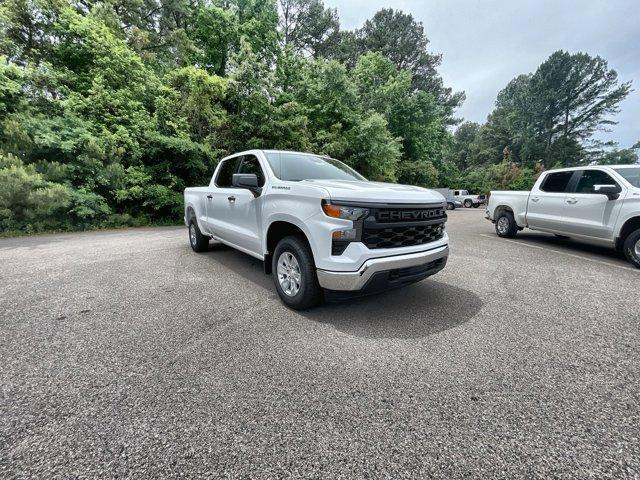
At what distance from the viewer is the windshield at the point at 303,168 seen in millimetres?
3844

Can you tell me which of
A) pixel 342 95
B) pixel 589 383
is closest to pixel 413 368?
pixel 589 383

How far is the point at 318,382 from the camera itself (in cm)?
212

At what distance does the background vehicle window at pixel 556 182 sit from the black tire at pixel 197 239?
794 centimetres

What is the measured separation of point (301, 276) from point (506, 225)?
7604mm

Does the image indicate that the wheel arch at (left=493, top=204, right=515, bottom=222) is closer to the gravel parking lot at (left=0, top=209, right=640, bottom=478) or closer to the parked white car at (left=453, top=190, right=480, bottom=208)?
the gravel parking lot at (left=0, top=209, right=640, bottom=478)

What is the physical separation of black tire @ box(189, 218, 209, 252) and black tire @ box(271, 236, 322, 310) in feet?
10.5

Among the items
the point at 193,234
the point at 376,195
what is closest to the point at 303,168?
the point at 376,195

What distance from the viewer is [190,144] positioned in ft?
38.3

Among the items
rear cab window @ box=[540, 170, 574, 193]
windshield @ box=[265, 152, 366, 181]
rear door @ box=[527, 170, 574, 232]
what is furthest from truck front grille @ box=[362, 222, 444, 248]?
rear cab window @ box=[540, 170, 574, 193]

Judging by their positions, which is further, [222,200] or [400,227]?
[222,200]

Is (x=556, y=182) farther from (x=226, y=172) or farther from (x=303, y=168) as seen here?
(x=226, y=172)

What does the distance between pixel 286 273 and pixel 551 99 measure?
179 ft

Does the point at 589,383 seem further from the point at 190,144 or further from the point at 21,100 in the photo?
the point at 21,100

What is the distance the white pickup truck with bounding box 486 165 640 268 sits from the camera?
17.5 ft
